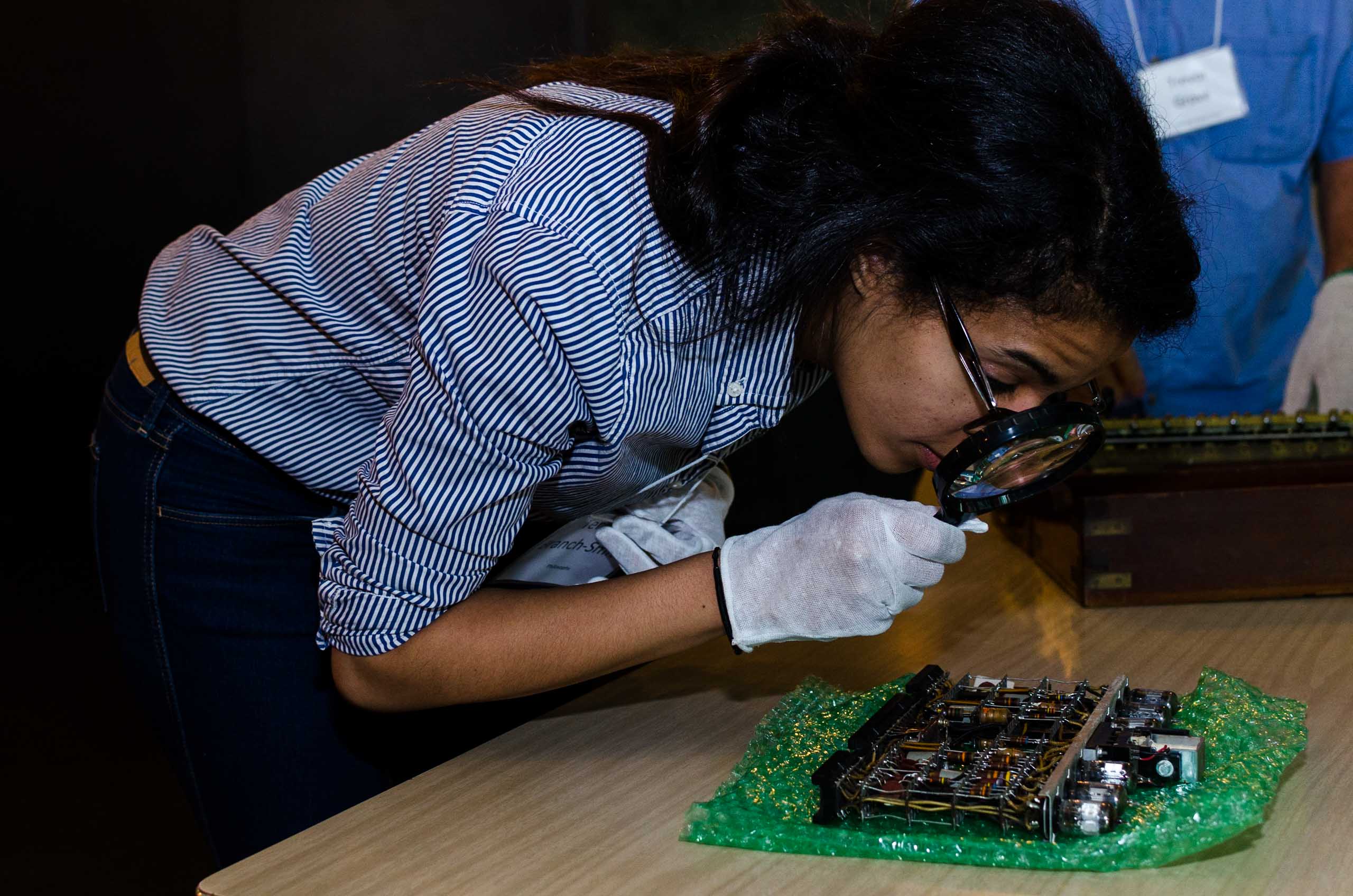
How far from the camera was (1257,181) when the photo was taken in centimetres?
231

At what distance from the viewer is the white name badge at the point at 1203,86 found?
2309mm

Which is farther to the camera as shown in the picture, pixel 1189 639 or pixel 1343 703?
pixel 1189 639

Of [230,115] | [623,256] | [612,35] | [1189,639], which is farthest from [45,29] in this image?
[1189,639]

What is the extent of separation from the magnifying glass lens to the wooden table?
0.25 m

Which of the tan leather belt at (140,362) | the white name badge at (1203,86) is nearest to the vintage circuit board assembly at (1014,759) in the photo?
the tan leather belt at (140,362)

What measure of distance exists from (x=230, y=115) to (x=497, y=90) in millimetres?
1100

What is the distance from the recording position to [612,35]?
225 cm

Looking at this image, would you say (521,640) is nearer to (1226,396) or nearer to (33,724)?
(33,724)

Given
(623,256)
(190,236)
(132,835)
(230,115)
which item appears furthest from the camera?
(132,835)

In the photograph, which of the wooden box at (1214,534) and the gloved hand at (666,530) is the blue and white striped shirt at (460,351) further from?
the wooden box at (1214,534)

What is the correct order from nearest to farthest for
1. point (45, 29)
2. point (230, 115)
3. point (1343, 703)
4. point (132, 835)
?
point (1343, 703) < point (45, 29) < point (230, 115) < point (132, 835)

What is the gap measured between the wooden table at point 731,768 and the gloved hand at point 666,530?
0.12 meters

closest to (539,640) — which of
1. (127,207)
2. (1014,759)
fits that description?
(1014,759)

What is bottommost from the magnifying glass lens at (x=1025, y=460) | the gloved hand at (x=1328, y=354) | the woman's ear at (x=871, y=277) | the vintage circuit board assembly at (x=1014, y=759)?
the gloved hand at (x=1328, y=354)
